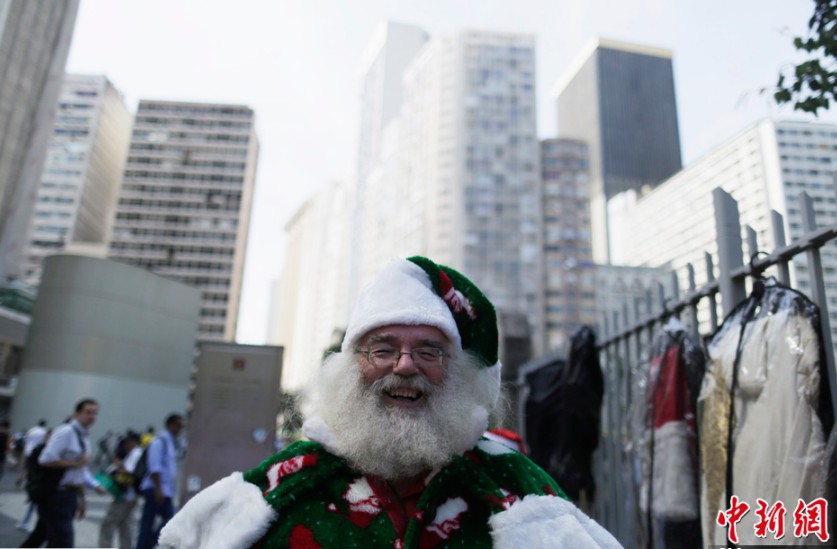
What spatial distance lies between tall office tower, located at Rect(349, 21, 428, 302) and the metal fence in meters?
70.6

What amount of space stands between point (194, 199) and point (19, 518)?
8253 cm

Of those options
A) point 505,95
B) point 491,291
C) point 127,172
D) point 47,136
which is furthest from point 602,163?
point 47,136

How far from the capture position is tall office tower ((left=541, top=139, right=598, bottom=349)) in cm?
6475

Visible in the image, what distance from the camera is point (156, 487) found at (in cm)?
582

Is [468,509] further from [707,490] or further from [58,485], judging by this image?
[58,485]

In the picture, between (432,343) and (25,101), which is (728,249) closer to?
(432,343)

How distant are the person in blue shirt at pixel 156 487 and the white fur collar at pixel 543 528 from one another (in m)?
5.42

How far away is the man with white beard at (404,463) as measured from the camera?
4.68 feet

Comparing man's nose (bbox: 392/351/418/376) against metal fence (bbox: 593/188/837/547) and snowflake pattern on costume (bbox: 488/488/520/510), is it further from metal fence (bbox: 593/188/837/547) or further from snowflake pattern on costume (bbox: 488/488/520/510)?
metal fence (bbox: 593/188/837/547)

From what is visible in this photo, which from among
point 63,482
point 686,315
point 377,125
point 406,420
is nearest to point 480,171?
point 377,125

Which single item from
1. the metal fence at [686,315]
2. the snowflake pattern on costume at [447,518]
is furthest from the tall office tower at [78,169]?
the snowflake pattern on costume at [447,518]

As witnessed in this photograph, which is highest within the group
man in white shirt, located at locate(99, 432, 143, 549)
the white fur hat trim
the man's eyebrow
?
the white fur hat trim

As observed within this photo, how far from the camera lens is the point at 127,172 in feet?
283

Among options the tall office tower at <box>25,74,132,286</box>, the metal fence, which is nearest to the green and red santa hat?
the metal fence
